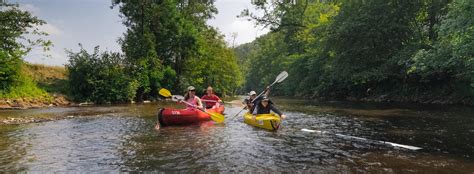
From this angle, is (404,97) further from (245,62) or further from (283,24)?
(245,62)

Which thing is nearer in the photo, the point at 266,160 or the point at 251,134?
the point at 266,160

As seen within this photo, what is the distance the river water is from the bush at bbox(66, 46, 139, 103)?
14832 millimetres

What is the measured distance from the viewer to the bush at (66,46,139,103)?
95.8 ft

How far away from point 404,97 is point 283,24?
1655 cm

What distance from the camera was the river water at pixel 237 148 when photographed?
7703mm

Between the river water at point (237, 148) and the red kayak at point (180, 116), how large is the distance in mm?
434

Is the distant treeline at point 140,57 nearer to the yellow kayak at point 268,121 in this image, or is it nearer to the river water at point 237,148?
the river water at point 237,148

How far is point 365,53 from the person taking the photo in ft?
98.5

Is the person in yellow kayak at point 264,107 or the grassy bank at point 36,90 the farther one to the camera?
the grassy bank at point 36,90

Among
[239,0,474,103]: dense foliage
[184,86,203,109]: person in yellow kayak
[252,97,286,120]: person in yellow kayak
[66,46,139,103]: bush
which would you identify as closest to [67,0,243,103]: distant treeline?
[66,46,139,103]: bush

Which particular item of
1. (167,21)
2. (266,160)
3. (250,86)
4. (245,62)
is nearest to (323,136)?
(266,160)

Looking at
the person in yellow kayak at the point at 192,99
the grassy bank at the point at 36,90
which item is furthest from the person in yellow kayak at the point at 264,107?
the grassy bank at the point at 36,90

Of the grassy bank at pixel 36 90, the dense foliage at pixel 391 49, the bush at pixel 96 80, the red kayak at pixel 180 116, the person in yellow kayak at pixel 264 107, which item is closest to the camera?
the red kayak at pixel 180 116

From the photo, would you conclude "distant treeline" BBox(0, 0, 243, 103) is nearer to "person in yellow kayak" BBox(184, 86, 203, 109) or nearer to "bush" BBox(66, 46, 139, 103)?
"bush" BBox(66, 46, 139, 103)
